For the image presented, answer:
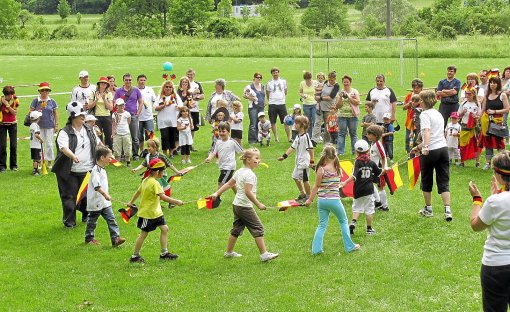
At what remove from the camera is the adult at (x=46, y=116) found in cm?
1831

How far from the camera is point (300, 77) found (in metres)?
39.8

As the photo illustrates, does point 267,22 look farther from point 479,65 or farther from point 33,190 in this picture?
point 33,190

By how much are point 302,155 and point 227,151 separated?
1.38 m

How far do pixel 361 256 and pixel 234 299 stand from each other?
7.74 ft

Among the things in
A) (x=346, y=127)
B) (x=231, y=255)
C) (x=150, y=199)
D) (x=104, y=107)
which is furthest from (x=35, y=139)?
(x=231, y=255)

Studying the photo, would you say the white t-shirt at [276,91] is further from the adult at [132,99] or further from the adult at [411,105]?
the adult at [411,105]

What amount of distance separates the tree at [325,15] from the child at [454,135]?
7682cm

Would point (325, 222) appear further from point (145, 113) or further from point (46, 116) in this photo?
point (145, 113)

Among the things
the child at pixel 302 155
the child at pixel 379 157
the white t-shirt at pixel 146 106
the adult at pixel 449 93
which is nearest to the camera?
the child at pixel 379 157

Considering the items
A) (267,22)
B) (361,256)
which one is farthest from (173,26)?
(361,256)

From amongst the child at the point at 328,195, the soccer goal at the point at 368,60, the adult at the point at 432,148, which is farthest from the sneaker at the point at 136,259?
the soccer goal at the point at 368,60

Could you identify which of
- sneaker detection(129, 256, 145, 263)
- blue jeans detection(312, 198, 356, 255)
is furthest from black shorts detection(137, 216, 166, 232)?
blue jeans detection(312, 198, 356, 255)

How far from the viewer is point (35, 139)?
18422 millimetres

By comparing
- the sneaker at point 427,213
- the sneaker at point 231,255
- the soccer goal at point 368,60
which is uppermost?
the soccer goal at point 368,60
